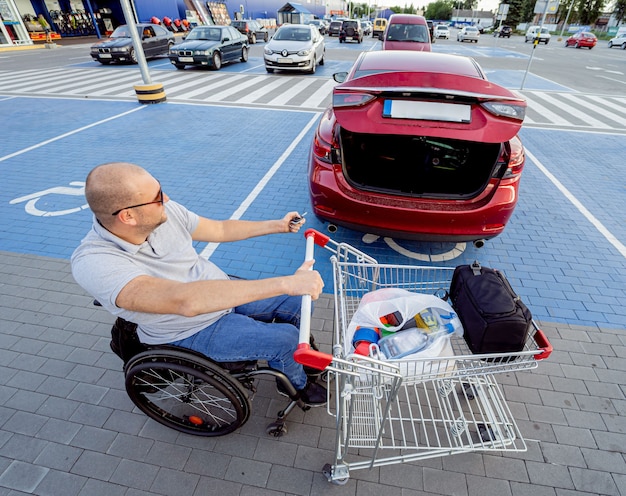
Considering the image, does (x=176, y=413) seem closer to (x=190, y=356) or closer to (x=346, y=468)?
(x=190, y=356)

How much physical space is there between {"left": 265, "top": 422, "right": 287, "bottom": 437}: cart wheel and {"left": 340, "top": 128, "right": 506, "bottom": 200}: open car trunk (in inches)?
84.8

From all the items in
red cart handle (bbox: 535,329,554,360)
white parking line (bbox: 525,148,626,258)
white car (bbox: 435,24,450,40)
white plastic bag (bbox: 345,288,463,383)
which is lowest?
white car (bbox: 435,24,450,40)

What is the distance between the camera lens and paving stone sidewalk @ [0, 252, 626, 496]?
83.0 inches

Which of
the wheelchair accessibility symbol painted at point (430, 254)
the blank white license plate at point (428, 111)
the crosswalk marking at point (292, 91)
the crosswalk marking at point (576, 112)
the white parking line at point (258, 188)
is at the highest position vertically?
the blank white license plate at point (428, 111)

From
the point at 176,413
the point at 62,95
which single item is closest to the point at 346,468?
the point at 176,413

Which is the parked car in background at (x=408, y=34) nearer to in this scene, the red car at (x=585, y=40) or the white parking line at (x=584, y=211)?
the white parking line at (x=584, y=211)

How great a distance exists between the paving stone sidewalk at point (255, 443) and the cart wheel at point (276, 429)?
38 millimetres

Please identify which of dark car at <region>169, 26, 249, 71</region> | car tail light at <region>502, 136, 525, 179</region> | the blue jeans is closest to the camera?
the blue jeans

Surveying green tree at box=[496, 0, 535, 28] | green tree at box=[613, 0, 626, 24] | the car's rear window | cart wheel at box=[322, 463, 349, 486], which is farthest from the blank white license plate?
green tree at box=[496, 0, 535, 28]

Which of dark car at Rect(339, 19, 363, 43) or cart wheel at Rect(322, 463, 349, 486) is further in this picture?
dark car at Rect(339, 19, 363, 43)

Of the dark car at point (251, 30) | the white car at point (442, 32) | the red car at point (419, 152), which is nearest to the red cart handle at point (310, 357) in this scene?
the red car at point (419, 152)

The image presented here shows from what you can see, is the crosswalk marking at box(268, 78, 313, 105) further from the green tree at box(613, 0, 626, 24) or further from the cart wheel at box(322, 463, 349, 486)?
the green tree at box(613, 0, 626, 24)

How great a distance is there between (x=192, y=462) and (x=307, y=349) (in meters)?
1.37

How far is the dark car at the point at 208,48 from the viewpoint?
13.9 meters
